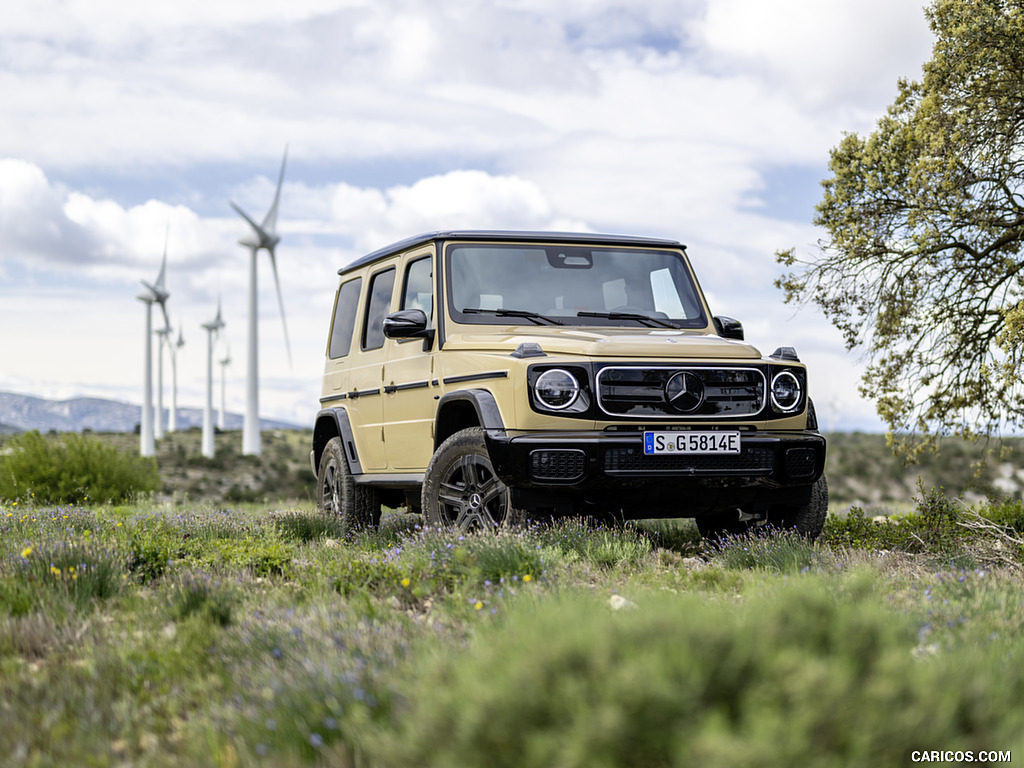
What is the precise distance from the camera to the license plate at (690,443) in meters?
6.11

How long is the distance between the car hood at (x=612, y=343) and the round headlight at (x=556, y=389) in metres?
0.25

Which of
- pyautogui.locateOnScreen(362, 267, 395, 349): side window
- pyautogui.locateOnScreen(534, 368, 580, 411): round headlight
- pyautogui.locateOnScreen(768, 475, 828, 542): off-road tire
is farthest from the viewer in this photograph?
pyautogui.locateOnScreen(362, 267, 395, 349): side window

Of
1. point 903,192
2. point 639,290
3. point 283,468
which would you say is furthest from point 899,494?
point 639,290

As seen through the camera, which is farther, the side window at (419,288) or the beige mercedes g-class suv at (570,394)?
the side window at (419,288)

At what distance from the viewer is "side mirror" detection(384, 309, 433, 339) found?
7.04m

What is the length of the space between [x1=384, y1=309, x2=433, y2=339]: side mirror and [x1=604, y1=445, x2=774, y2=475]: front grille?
6.20ft

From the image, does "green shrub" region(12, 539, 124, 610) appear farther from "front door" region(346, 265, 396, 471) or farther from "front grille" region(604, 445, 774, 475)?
"front door" region(346, 265, 396, 471)

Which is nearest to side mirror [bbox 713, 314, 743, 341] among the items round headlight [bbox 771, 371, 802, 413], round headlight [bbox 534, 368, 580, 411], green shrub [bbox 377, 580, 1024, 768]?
round headlight [bbox 771, 371, 802, 413]

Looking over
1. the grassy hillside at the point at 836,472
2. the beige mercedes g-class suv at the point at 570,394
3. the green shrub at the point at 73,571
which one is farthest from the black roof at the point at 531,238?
the grassy hillside at the point at 836,472

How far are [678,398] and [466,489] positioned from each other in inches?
62.2

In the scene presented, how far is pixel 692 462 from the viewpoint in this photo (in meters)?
6.23

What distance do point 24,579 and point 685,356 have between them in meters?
4.14

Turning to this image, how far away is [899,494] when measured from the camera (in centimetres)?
4844

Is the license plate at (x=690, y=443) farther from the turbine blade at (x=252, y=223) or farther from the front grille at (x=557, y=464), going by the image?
the turbine blade at (x=252, y=223)
